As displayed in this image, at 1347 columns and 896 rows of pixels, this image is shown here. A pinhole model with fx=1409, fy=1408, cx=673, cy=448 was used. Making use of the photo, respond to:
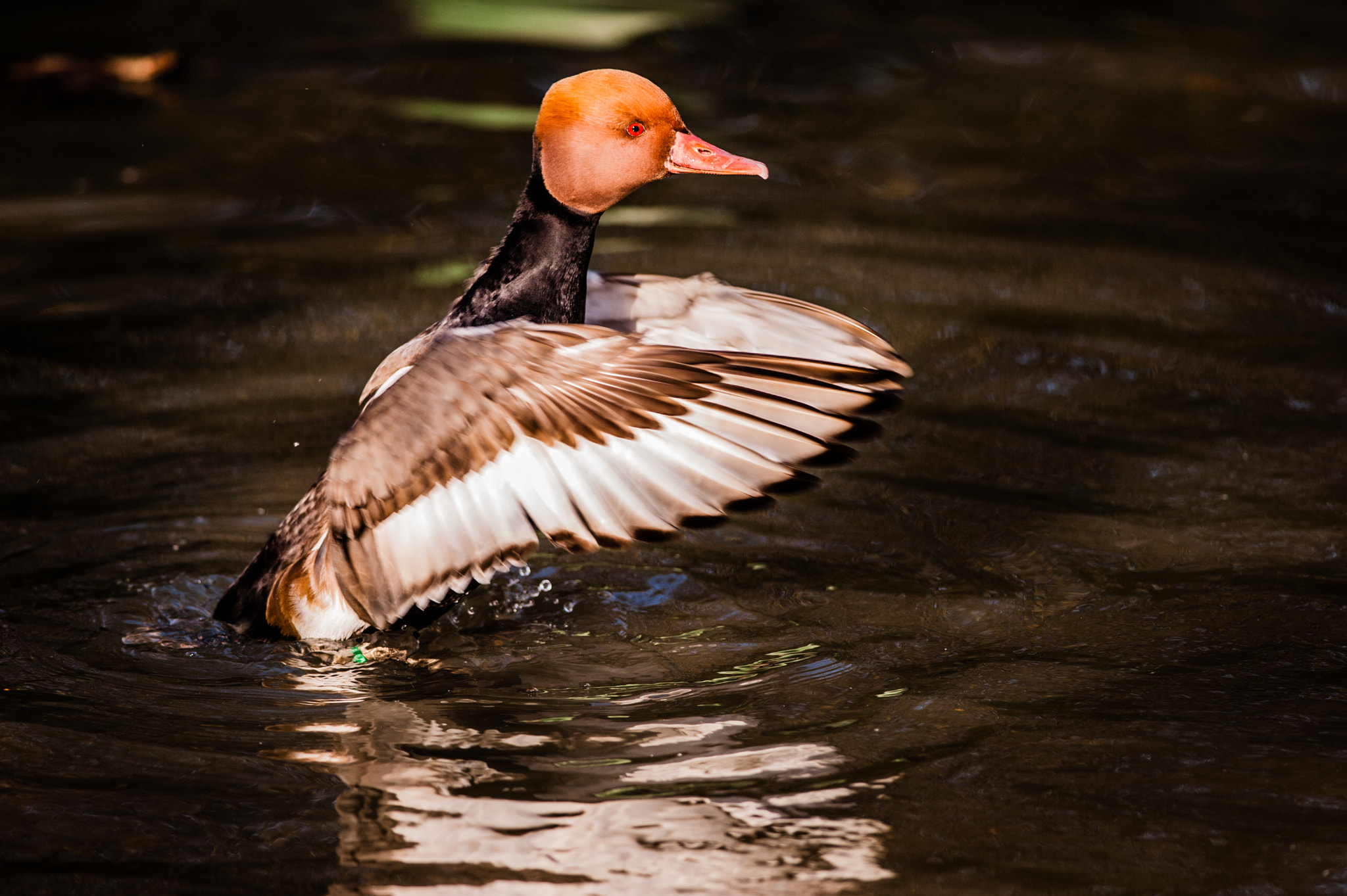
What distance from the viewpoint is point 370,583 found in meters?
3.54

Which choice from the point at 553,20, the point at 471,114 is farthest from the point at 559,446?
the point at 553,20

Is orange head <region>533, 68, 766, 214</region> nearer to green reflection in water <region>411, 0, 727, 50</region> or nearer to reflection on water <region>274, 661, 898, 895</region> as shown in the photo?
reflection on water <region>274, 661, 898, 895</region>

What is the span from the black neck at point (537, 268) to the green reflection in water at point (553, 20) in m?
6.28

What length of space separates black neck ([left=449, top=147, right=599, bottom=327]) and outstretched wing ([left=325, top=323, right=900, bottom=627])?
2.16 ft

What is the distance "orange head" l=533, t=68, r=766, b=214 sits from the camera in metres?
3.97

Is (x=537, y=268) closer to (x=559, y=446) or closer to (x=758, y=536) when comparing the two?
(x=559, y=446)

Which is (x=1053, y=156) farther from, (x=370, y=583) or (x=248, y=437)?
(x=370, y=583)

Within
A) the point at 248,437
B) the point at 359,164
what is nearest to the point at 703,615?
the point at 248,437

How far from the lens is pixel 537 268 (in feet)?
13.8

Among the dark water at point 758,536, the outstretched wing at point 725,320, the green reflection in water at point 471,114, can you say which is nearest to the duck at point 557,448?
the outstretched wing at point 725,320

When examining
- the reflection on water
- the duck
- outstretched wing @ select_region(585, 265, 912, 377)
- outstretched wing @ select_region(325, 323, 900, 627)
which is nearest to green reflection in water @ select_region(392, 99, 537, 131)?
outstretched wing @ select_region(585, 265, 912, 377)

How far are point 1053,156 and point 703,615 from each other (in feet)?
18.2

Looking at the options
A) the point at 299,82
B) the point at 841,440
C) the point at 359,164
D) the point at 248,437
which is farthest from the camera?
the point at 299,82

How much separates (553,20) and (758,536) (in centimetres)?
667
